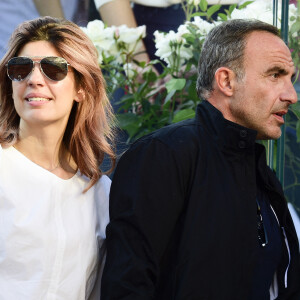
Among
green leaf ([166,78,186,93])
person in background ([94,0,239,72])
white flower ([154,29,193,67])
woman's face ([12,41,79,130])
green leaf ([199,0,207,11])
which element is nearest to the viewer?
woman's face ([12,41,79,130])

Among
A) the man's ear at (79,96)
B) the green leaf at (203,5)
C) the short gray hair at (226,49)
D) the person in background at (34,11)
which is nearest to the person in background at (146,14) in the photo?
the person in background at (34,11)

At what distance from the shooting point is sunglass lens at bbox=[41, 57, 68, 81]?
1.98 metres

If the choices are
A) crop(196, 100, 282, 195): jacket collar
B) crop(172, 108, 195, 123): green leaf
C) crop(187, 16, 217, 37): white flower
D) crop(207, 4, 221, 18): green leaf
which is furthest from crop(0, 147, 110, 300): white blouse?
crop(207, 4, 221, 18): green leaf

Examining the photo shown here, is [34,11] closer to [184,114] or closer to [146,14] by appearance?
[146,14]

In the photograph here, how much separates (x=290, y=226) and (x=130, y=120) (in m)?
0.89

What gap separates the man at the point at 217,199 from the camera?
1894 millimetres

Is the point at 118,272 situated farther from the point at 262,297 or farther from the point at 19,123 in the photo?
the point at 19,123

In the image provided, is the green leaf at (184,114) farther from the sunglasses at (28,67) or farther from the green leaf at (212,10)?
the sunglasses at (28,67)

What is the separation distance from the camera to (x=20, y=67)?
1.99 m

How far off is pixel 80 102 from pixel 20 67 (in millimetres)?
275

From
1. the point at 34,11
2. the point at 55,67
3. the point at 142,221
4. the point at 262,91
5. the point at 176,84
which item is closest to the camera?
the point at 142,221

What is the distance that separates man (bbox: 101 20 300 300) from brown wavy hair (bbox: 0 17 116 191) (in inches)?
9.0

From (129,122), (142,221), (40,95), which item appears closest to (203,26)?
(129,122)

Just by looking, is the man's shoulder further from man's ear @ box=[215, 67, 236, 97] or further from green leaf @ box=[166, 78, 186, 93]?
green leaf @ box=[166, 78, 186, 93]
